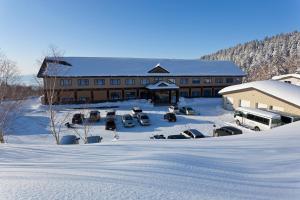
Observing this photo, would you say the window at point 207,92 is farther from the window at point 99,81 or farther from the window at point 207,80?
the window at point 99,81

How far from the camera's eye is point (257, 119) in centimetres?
2217

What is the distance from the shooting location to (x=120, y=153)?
24.1ft

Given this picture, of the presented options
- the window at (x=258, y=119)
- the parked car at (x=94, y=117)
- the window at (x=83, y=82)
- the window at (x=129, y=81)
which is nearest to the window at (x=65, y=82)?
the window at (x=83, y=82)

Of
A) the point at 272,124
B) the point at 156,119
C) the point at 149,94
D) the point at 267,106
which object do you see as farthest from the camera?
the point at 149,94

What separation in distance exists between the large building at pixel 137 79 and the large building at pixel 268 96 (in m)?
10.7

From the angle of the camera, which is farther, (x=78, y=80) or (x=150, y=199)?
(x=78, y=80)

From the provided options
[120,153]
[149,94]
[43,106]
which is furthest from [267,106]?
[43,106]

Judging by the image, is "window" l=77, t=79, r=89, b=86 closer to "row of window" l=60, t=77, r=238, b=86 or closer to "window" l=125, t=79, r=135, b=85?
"row of window" l=60, t=77, r=238, b=86

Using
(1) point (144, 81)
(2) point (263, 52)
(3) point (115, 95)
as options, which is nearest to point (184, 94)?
(1) point (144, 81)

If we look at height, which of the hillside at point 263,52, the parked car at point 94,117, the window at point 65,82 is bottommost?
the parked car at point 94,117

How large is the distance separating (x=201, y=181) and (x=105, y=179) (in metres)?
1.97

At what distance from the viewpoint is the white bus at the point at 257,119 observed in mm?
20312

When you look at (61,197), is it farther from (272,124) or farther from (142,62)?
(142,62)

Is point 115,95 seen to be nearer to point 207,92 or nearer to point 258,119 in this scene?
point 207,92
